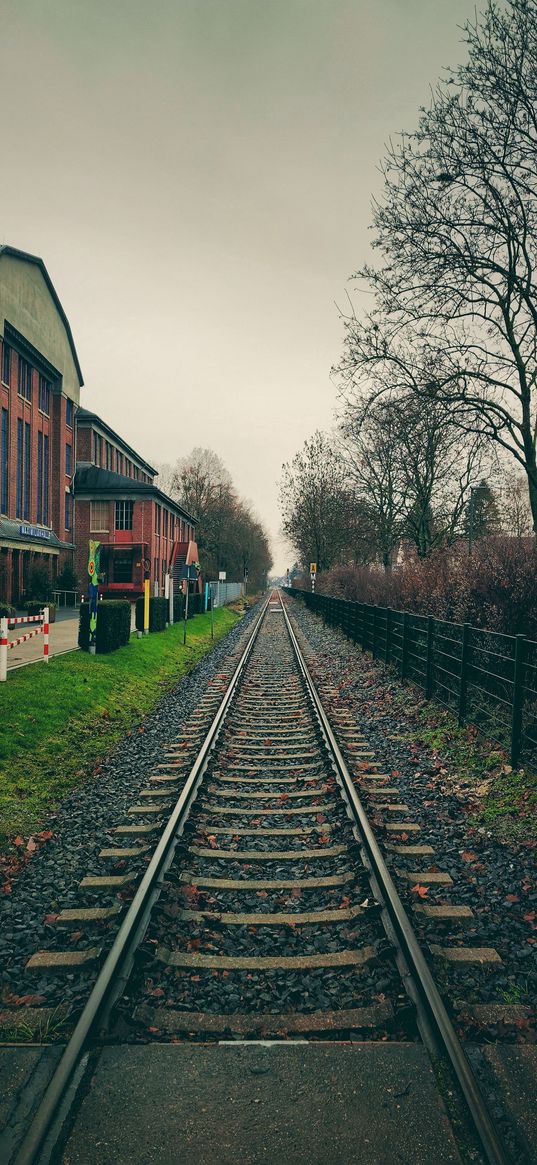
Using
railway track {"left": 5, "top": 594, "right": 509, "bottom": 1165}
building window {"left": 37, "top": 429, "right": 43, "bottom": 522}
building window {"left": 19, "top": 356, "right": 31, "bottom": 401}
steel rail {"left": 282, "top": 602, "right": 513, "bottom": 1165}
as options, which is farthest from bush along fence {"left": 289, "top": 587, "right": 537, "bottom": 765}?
building window {"left": 19, "top": 356, "right": 31, "bottom": 401}

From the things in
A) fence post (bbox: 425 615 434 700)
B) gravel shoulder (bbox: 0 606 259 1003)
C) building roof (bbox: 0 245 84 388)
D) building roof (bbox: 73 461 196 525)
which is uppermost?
building roof (bbox: 0 245 84 388)

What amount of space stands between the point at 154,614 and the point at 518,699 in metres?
16.0

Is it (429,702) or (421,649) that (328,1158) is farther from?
(421,649)

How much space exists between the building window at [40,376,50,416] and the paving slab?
3963 cm

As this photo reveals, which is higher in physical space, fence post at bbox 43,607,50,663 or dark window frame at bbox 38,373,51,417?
dark window frame at bbox 38,373,51,417

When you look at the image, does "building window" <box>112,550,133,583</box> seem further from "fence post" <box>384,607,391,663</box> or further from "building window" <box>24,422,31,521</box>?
"fence post" <box>384,607,391,663</box>

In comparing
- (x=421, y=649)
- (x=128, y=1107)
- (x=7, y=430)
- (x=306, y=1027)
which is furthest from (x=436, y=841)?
(x=7, y=430)

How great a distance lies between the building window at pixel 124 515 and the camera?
148ft

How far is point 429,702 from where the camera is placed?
34.5 feet

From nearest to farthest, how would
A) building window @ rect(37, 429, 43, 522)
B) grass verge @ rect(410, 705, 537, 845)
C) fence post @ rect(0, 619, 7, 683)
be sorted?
grass verge @ rect(410, 705, 537, 845)
fence post @ rect(0, 619, 7, 683)
building window @ rect(37, 429, 43, 522)

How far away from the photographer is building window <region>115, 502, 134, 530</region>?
4512cm

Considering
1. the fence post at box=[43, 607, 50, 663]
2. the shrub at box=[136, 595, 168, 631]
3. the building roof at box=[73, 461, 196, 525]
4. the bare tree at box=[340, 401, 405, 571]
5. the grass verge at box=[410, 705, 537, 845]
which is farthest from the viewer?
the building roof at box=[73, 461, 196, 525]

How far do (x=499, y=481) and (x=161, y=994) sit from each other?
1102 inches

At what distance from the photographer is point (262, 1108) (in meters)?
2.54
